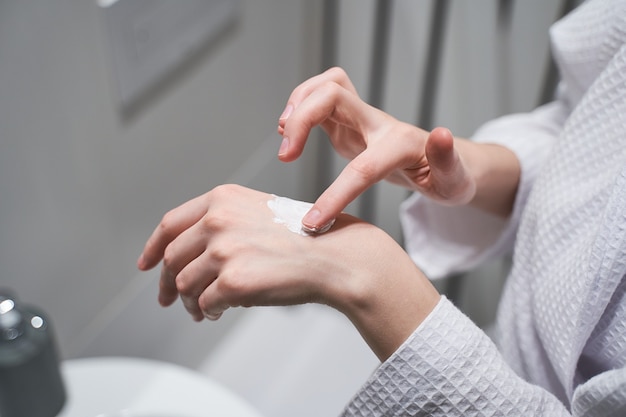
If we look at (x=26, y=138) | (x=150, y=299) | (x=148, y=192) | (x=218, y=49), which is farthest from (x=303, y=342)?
(x=26, y=138)

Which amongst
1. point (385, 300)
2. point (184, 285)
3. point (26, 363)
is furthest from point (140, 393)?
point (385, 300)

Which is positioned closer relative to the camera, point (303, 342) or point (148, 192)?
point (148, 192)

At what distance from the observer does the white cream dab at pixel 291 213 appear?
53 cm

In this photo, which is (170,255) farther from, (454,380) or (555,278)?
(555,278)

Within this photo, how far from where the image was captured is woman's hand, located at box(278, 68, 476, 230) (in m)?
0.51

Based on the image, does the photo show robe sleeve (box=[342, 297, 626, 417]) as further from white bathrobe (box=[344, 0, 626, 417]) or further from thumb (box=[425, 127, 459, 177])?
thumb (box=[425, 127, 459, 177])

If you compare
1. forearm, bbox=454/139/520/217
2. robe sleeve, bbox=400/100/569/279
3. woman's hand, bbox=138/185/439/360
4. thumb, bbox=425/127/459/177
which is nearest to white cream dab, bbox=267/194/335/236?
woman's hand, bbox=138/185/439/360

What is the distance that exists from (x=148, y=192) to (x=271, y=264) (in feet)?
1.75

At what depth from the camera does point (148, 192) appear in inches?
38.1

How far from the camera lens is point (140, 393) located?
691 millimetres

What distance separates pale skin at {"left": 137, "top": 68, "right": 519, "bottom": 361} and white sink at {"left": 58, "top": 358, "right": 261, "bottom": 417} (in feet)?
0.57

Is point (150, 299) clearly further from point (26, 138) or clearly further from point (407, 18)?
point (407, 18)

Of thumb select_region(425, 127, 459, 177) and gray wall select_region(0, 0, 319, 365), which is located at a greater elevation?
thumb select_region(425, 127, 459, 177)

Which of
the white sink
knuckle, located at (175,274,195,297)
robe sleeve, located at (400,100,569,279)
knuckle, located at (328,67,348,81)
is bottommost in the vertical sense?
the white sink
